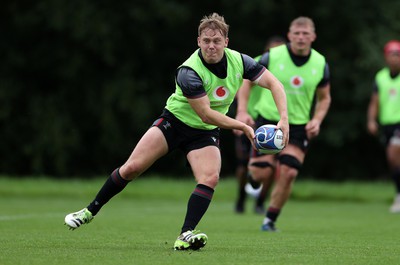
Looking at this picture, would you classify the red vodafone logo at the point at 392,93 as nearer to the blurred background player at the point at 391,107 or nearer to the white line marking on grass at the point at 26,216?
the blurred background player at the point at 391,107

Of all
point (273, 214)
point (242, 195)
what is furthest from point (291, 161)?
point (242, 195)

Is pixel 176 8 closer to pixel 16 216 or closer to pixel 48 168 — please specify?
pixel 48 168

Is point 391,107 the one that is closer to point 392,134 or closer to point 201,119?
point 392,134

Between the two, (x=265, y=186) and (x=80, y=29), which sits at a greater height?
(x=80, y=29)

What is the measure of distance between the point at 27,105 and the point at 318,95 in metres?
17.7

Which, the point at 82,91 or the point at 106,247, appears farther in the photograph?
the point at 82,91

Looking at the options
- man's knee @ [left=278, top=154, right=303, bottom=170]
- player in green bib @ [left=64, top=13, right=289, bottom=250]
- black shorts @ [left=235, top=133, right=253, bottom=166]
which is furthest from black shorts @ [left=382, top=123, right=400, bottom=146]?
player in green bib @ [left=64, top=13, right=289, bottom=250]

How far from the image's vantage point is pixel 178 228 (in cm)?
1080

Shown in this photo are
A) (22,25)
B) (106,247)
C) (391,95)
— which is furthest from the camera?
(22,25)

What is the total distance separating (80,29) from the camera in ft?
84.2

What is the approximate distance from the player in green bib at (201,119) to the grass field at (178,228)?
16.1 inches

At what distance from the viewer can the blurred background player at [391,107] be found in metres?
15.6

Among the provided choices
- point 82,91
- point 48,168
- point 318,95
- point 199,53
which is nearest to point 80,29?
point 82,91

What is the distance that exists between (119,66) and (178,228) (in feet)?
55.6
